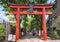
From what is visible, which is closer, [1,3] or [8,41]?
[8,41]

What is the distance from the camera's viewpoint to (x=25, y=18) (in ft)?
67.2

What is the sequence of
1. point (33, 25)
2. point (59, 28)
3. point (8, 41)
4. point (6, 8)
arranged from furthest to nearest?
point (33, 25)
point (6, 8)
point (59, 28)
point (8, 41)

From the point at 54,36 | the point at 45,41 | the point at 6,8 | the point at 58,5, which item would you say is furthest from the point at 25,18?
the point at 45,41

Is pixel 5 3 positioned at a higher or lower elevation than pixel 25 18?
higher

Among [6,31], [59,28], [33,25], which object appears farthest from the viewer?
[33,25]

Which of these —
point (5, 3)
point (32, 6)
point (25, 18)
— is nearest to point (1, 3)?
point (5, 3)

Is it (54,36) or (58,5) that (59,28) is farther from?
(58,5)

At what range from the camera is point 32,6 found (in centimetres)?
1412

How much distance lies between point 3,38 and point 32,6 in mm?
3449

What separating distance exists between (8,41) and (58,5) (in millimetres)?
11150

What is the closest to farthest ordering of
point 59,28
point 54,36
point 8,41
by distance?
point 8,41 → point 54,36 → point 59,28

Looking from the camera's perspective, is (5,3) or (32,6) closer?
(32,6)

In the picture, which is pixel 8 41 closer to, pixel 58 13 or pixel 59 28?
pixel 59 28

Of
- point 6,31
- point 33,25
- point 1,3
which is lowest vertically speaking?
point 33,25
